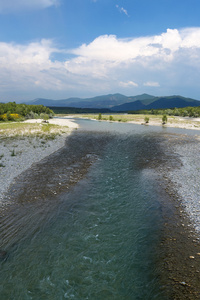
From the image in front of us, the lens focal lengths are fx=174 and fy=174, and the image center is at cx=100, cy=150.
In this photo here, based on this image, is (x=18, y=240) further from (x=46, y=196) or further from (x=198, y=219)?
(x=198, y=219)

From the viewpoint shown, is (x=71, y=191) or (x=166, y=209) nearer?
(x=166, y=209)

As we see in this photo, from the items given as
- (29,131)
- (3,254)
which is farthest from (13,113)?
(3,254)

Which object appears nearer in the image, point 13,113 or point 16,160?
point 16,160

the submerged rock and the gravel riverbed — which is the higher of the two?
the gravel riverbed

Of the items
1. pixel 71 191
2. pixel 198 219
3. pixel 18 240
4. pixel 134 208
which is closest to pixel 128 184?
pixel 134 208

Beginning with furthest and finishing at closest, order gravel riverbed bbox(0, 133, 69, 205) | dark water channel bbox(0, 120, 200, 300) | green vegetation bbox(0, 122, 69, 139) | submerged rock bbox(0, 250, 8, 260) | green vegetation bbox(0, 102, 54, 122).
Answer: green vegetation bbox(0, 102, 54, 122) → green vegetation bbox(0, 122, 69, 139) → gravel riverbed bbox(0, 133, 69, 205) → submerged rock bbox(0, 250, 8, 260) → dark water channel bbox(0, 120, 200, 300)

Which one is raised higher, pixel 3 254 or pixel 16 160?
pixel 16 160

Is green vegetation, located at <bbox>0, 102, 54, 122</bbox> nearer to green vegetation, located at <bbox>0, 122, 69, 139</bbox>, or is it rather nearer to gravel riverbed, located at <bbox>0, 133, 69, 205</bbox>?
green vegetation, located at <bbox>0, 122, 69, 139</bbox>

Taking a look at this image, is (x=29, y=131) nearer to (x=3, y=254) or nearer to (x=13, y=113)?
(x=3, y=254)

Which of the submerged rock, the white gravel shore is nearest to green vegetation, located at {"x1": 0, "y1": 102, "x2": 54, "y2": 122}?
the white gravel shore
